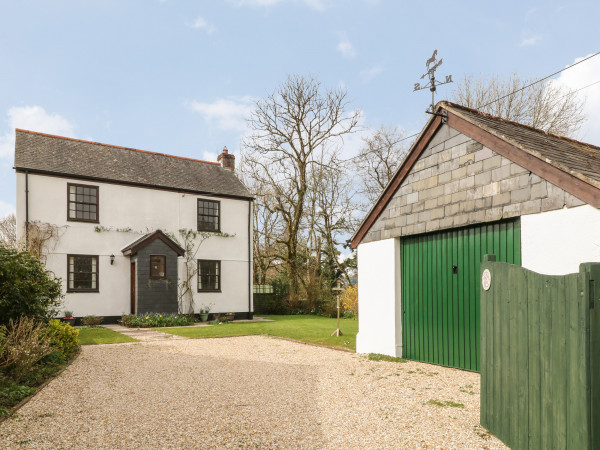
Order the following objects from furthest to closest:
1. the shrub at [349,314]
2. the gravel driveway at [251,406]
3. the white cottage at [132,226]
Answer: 1. the shrub at [349,314]
2. the white cottage at [132,226]
3. the gravel driveway at [251,406]

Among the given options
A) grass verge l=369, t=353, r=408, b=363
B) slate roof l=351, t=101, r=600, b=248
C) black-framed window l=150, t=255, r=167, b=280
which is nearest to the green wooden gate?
slate roof l=351, t=101, r=600, b=248

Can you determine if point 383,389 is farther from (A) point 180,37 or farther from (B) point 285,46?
(A) point 180,37

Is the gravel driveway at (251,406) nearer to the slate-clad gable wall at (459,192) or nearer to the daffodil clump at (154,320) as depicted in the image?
the slate-clad gable wall at (459,192)

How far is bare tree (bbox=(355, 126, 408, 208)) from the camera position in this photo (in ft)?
90.4

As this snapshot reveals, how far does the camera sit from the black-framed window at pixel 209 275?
2052 cm

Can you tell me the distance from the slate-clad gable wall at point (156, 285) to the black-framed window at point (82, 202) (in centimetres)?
252

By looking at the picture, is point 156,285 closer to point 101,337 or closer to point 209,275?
point 209,275

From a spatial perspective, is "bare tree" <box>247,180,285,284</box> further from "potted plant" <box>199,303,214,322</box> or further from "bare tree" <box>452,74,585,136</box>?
"bare tree" <box>452,74,585,136</box>

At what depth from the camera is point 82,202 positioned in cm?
1788

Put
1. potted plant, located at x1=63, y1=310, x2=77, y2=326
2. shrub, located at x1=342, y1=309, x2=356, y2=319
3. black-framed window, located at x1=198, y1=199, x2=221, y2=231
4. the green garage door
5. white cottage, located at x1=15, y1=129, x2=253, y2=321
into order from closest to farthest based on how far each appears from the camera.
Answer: the green garage door
potted plant, located at x1=63, y1=310, x2=77, y2=326
white cottage, located at x1=15, y1=129, x2=253, y2=321
black-framed window, located at x1=198, y1=199, x2=221, y2=231
shrub, located at x1=342, y1=309, x2=356, y2=319

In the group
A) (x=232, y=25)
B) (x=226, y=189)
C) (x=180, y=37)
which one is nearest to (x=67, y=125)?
(x=226, y=189)

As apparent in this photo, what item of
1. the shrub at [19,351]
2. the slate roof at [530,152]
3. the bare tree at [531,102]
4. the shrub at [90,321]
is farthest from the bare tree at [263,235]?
the shrub at [19,351]

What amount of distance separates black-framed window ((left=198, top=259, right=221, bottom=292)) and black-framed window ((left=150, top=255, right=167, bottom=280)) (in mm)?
2066

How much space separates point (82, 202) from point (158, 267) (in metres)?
4.00
